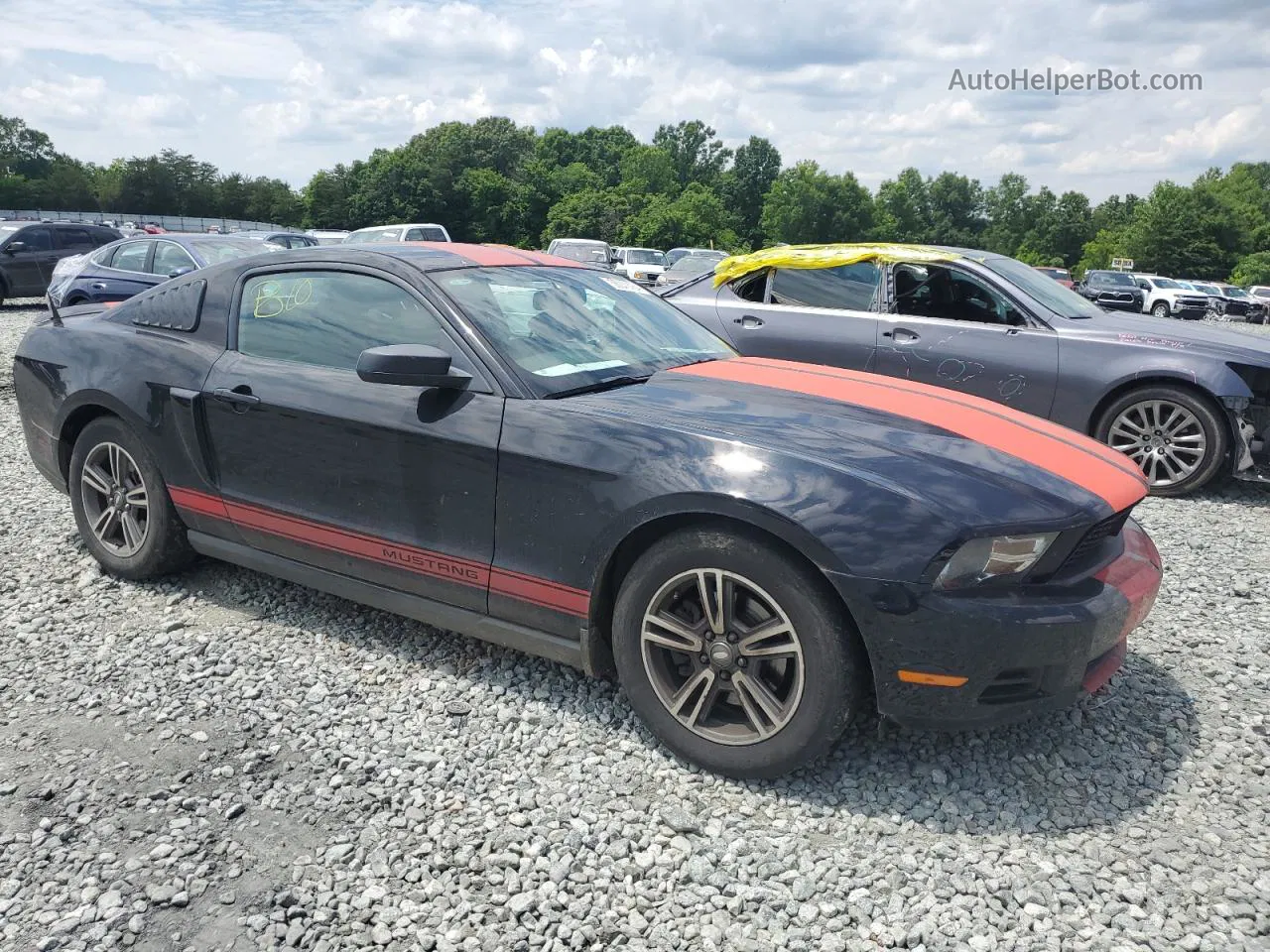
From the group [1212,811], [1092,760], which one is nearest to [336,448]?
[1092,760]

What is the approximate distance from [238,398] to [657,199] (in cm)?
7644

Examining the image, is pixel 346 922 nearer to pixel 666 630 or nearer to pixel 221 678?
pixel 666 630

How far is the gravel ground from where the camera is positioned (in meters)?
2.32

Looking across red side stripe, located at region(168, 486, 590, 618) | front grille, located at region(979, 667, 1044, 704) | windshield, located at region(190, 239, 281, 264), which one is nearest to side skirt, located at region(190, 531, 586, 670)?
red side stripe, located at region(168, 486, 590, 618)

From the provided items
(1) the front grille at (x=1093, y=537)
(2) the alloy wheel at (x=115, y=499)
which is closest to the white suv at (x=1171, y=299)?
(1) the front grille at (x=1093, y=537)

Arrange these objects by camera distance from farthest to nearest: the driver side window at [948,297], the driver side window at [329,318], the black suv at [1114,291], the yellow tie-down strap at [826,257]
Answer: the black suv at [1114,291] → the yellow tie-down strap at [826,257] → the driver side window at [948,297] → the driver side window at [329,318]

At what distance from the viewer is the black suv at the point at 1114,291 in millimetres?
32531

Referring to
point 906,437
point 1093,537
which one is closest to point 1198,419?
point 1093,537

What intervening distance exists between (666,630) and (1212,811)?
1.66m

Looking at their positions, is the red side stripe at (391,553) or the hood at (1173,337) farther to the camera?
the hood at (1173,337)

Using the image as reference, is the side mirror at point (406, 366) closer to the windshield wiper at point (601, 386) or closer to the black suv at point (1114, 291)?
the windshield wiper at point (601, 386)

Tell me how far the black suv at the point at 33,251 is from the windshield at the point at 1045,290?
16341mm

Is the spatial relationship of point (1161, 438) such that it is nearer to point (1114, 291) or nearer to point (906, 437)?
point (906, 437)

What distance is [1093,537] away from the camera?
2.81 metres
